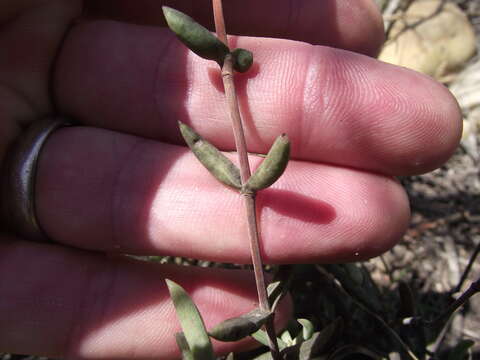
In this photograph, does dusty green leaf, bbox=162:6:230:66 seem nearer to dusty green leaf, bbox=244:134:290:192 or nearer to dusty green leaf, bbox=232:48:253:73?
dusty green leaf, bbox=232:48:253:73

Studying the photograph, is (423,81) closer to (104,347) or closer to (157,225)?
(157,225)

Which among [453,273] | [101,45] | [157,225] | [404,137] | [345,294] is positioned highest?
[101,45]

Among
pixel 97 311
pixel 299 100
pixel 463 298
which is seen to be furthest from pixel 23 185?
pixel 463 298

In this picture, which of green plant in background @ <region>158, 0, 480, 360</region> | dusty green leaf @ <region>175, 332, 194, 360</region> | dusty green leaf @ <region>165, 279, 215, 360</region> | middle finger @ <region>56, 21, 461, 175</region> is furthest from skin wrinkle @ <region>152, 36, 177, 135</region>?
dusty green leaf @ <region>175, 332, 194, 360</region>

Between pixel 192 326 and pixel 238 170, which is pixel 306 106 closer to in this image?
pixel 238 170

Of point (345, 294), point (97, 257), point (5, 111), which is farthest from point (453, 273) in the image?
point (5, 111)
